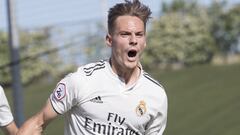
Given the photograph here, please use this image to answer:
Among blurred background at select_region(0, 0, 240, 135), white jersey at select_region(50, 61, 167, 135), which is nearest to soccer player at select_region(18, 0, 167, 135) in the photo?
white jersey at select_region(50, 61, 167, 135)

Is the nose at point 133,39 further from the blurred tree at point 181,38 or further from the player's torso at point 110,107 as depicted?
the blurred tree at point 181,38

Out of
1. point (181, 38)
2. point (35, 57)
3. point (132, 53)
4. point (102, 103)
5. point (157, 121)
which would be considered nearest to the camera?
point (132, 53)

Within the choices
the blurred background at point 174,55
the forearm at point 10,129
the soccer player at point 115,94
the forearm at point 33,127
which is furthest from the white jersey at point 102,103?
the blurred background at point 174,55

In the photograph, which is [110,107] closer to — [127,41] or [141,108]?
[141,108]

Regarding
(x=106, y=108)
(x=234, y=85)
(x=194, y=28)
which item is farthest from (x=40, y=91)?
(x=106, y=108)

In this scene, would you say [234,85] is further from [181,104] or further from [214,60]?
[214,60]

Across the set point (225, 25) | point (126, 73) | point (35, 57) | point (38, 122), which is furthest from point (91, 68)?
point (35, 57)

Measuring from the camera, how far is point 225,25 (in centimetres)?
1591

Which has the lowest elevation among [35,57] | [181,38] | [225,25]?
[35,57]

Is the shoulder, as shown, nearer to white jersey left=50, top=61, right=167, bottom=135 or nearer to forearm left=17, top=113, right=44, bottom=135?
white jersey left=50, top=61, right=167, bottom=135

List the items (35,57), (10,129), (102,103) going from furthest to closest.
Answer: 1. (35,57)
2. (10,129)
3. (102,103)

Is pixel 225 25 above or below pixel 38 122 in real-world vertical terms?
below

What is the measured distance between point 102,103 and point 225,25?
465 inches

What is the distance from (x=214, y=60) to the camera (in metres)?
16.7
